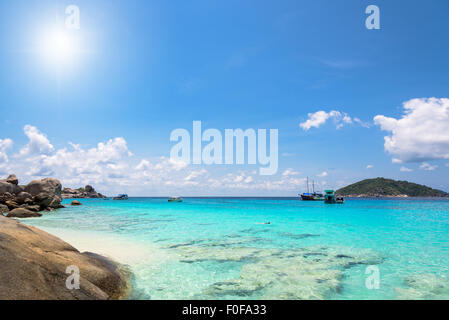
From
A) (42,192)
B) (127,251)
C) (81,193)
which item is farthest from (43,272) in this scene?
(81,193)

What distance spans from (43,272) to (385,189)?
683 feet

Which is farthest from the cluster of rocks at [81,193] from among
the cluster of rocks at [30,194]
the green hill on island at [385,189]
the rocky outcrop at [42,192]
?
the green hill on island at [385,189]

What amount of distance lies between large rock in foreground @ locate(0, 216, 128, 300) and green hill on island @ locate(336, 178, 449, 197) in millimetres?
199993

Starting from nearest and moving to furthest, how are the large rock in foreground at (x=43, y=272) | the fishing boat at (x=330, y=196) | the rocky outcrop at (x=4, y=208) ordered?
the large rock in foreground at (x=43, y=272), the rocky outcrop at (x=4, y=208), the fishing boat at (x=330, y=196)

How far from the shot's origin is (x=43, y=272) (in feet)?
15.9

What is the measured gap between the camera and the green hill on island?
170250 millimetres

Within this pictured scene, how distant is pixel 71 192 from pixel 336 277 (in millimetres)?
171060

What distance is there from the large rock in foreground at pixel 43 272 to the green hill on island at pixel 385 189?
656 feet

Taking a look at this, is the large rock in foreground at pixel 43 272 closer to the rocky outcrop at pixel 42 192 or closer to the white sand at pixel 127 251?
the white sand at pixel 127 251

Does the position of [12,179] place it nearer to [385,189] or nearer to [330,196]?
[330,196]

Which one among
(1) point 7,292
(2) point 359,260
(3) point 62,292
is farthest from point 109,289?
(2) point 359,260

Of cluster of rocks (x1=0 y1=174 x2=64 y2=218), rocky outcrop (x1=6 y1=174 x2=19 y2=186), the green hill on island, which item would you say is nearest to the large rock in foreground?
cluster of rocks (x1=0 y1=174 x2=64 y2=218)

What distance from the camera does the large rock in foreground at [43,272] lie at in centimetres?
423
